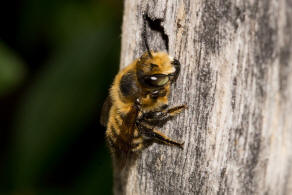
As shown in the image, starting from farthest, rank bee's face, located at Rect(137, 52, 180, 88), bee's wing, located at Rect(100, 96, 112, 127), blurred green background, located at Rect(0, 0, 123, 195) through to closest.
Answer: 1. blurred green background, located at Rect(0, 0, 123, 195)
2. bee's wing, located at Rect(100, 96, 112, 127)
3. bee's face, located at Rect(137, 52, 180, 88)

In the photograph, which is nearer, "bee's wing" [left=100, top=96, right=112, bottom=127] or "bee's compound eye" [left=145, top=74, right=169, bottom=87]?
"bee's compound eye" [left=145, top=74, right=169, bottom=87]

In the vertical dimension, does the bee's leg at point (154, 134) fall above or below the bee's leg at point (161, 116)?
below

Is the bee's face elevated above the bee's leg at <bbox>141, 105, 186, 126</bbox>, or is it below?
above

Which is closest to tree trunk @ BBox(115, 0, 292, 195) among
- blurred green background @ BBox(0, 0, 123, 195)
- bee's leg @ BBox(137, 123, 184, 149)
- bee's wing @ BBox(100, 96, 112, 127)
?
bee's leg @ BBox(137, 123, 184, 149)

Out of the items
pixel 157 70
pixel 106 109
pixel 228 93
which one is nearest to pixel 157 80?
pixel 157 70

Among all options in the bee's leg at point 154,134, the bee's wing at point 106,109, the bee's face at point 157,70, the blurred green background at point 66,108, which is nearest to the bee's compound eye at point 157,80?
the bee's face at point 157,70

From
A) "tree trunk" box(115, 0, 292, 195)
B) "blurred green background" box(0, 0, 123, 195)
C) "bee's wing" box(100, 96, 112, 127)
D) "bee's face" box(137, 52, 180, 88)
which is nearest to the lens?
"tree trunk" box(115, 0, 292, 195)

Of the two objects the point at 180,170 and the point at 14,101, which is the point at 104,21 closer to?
the point at 14,101

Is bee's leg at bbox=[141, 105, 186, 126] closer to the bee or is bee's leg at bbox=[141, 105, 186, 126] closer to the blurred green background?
the bee

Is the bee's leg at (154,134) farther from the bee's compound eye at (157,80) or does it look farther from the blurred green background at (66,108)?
the blurred green background at (66,108)
